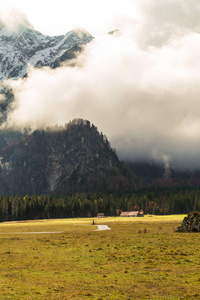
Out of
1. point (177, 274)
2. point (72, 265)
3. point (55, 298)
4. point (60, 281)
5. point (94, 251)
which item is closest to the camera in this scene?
point (55, 298)

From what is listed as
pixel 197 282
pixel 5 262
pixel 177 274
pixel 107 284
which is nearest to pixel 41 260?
pixel 5 262

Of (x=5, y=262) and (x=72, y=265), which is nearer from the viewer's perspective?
(x=72, y=265)

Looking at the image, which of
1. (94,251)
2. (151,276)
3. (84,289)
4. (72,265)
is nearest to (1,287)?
(84,289)

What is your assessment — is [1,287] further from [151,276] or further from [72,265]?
[151,276]

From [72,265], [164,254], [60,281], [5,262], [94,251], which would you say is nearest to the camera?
[60,281]

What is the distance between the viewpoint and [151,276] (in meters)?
25.8

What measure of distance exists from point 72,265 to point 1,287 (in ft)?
32.1

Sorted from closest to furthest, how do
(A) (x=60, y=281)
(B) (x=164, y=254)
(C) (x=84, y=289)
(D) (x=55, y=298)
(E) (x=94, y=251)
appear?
1. (D) (x=55, y=298)
2. (C) (x=84, y=289)
3. (A) (x=60, y=281)
4. (B) (x=164, y=254)
5. (E) (x=94, y=251)

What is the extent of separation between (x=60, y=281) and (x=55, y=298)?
4.86m

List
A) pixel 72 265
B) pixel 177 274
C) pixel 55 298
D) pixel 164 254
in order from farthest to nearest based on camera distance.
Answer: pixel 164 254, pixel 72 265, pixel 177 274, pixel 55 298

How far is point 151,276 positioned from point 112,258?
10.1 m

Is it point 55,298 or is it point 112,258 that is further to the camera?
point 112,258

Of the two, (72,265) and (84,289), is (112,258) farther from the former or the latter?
(84,289)

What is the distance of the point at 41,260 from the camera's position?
34.8 m
